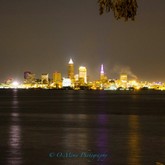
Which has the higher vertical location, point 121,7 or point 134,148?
point 121,7

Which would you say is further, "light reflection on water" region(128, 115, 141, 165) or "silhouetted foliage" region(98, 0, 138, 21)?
"light reflection on water" region(128, 115, 141, 165)

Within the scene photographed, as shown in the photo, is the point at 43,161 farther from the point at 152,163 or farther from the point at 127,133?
the point at 127,133

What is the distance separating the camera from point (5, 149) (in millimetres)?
24688

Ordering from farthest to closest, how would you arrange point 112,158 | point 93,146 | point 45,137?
point 45,137, point 93,146, point 112,158

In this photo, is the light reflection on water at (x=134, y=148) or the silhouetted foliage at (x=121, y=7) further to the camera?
the light reflection on water at (x=134, y=148)

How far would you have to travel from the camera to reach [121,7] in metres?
11.4

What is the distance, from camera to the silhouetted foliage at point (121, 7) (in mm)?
11266

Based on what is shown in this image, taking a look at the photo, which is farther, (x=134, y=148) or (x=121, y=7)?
(x=134, y=148)

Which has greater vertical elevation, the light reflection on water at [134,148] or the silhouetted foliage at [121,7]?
the silhouetted foliage at [121,7]

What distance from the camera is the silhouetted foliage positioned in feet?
37.0

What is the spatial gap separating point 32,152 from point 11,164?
3.60m

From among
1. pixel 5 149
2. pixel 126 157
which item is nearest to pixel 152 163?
pixel 126 157

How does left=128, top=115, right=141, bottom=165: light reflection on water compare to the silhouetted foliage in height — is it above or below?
below

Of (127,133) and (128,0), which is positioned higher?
(128,0)
